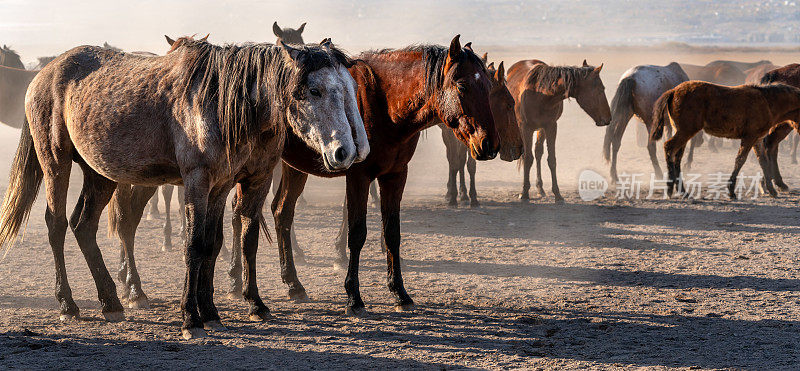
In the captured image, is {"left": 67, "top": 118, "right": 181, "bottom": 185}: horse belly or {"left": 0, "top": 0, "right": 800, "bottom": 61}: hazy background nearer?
{"left": 67, "top": 118, "right": 181, "bottom": 185}: horse belly

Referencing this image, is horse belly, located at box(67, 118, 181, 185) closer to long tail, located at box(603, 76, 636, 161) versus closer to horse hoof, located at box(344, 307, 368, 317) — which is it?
horse hoof, located at box(344, 307, 368, 317)

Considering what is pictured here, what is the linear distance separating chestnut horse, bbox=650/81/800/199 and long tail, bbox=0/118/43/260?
27.5 feet

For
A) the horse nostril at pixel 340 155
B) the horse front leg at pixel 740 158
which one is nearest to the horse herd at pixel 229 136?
the horse nostril at pixel 340 155

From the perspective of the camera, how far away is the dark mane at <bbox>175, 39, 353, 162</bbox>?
14.6ft

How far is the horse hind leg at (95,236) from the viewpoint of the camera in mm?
5207

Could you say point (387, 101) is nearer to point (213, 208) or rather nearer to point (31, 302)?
point (213, 208)

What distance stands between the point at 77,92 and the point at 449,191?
6.64 meters

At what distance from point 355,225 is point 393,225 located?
31 centimetres

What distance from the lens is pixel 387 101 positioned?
5340 mm

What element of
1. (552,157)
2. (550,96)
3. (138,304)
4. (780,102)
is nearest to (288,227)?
(138,304)

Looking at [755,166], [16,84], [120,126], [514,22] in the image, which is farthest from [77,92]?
[514,22]

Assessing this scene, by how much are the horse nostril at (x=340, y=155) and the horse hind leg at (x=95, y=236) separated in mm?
2022

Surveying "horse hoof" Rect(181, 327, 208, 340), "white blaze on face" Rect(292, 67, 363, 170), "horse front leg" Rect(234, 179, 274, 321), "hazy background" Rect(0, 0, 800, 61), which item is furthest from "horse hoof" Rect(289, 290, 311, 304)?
"hazy background" Rect(0, 0, 800, 61)

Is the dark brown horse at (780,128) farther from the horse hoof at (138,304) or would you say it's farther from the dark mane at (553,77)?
the horse hoof at (138,304)
